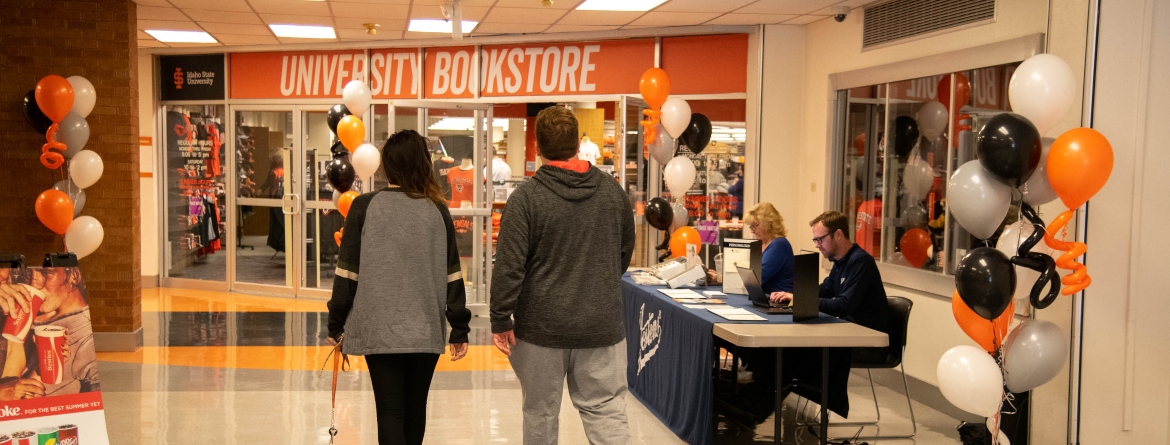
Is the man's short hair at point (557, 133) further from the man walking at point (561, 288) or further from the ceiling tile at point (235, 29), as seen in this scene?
the ceiling tile at point (235, 29)

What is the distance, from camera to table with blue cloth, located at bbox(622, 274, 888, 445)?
379 cm

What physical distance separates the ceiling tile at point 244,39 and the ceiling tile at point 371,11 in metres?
1.73

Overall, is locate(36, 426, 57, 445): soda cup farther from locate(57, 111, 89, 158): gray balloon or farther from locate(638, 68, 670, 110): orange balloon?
locate(638, 68, 670, 110): orange balloon

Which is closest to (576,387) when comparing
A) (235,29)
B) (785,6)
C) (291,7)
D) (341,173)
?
(785,6)

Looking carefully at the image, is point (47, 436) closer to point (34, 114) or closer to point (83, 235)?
point (83, 235)

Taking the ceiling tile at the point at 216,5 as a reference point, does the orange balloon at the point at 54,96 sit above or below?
below

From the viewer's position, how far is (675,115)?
649 cm

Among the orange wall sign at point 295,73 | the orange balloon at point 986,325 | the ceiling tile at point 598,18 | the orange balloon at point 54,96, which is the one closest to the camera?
the orange balloon at point 986,325

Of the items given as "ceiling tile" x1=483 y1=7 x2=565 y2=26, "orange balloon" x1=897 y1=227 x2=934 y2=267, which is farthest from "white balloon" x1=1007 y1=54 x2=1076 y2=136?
"ceiling tile" x1=483 y1=7 x2=565 y2=26

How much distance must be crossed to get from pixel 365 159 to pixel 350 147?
426mm

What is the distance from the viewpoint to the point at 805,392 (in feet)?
14.5

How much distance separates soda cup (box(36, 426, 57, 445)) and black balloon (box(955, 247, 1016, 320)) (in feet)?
10.9

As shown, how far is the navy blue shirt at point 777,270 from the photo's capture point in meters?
5.00

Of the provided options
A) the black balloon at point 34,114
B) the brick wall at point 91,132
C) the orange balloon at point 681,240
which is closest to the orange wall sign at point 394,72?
the brick wall at point 91,132
